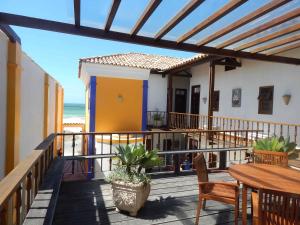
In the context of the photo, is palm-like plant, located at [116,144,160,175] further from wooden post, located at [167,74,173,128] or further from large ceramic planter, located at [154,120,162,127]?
wooden post, located at [167,74,173,128]

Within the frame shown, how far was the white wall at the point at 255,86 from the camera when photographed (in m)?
7.25

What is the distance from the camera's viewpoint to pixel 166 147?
923 centimetres

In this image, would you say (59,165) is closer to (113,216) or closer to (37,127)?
(113,216)

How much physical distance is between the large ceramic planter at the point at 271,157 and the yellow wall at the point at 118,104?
6.21m

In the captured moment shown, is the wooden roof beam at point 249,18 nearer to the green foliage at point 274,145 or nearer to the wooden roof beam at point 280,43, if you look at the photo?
the wooden roof beam at point 280,43

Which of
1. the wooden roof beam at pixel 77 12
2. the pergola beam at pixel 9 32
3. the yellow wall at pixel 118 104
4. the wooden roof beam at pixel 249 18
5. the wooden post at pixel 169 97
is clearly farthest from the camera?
the wooden post at pixel 169 97

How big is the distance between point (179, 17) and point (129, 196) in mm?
2317

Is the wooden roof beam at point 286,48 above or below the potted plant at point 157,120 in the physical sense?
above

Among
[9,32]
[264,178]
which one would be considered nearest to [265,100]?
[264,178]

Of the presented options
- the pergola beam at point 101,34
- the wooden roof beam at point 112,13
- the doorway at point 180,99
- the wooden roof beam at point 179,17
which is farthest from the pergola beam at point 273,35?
the doorway at point 180,99

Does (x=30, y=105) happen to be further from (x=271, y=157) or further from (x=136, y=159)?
(x=271, y=157)

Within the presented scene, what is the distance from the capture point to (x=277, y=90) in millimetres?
7793

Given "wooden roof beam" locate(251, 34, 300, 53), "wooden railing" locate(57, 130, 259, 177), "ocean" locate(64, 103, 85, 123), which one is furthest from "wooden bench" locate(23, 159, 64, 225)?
"ocean" locate(64, 103, 85, 123)

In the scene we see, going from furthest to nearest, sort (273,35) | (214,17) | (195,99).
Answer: (195,99), (273,35), (214,17)
